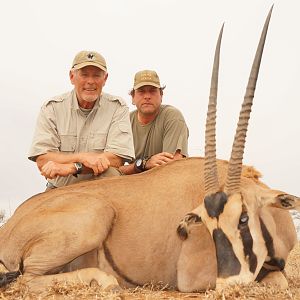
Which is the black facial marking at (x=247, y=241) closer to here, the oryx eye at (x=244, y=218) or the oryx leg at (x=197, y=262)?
the oryx eye at (x=244, y=218)

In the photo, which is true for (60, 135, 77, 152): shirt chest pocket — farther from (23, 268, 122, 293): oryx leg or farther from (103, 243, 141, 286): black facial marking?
(23, 268, 122, 293): oryx leg

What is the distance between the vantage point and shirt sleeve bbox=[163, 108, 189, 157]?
8.06 metres

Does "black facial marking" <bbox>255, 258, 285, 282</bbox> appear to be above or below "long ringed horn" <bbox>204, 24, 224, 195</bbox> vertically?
below

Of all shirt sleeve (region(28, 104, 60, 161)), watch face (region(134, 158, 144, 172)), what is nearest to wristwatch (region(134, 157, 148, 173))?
watch face (region(134, 158, 144, 172))

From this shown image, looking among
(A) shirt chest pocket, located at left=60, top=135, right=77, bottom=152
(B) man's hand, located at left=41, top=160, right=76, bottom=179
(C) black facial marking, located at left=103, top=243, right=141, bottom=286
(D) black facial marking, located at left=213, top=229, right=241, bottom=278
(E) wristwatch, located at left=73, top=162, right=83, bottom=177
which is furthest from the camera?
(A) shirt chest pocket, located at left=60, top=135, right=77, bottom=152

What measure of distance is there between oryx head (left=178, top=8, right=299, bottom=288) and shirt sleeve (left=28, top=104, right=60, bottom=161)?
2.42m

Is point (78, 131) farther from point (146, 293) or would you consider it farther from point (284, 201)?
point (284, 201)

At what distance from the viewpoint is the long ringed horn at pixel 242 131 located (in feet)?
16.2

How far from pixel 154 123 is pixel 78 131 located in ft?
5.20

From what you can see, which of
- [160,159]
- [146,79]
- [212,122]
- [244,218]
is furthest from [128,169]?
[244,218]

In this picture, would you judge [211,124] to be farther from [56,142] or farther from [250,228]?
[56,142]

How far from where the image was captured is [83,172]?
6668 mm

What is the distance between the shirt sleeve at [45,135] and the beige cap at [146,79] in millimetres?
1657

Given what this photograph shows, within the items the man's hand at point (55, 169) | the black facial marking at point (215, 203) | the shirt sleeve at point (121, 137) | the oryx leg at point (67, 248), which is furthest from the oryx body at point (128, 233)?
the shirt sleeve at point (121, 137)
